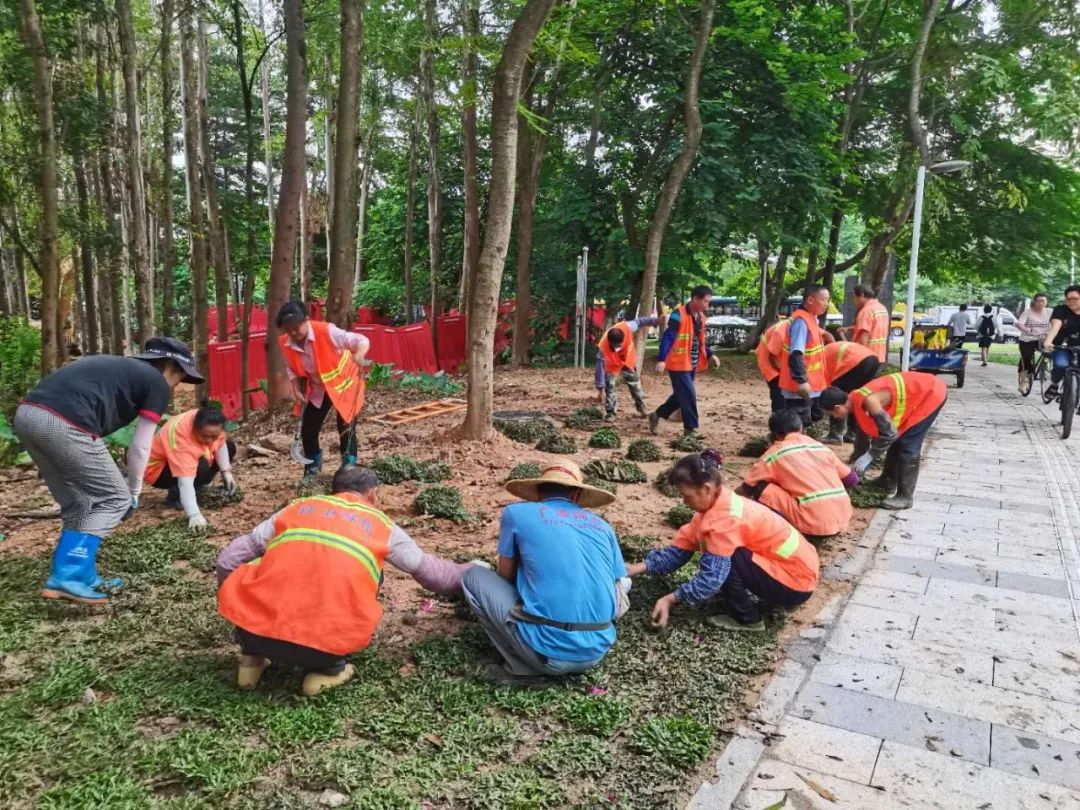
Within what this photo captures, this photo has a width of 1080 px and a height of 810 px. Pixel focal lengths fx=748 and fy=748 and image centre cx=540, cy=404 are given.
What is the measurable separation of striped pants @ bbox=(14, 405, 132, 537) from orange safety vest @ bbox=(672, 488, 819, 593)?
10.0ft

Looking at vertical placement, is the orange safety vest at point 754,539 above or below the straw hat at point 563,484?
below

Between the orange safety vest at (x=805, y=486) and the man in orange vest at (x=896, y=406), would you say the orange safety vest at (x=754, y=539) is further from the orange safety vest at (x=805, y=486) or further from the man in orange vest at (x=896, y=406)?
the man in orange vest at (x=896, y=406)

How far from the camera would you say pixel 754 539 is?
380cm

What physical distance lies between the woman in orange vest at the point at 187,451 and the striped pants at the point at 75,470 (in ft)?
4.11

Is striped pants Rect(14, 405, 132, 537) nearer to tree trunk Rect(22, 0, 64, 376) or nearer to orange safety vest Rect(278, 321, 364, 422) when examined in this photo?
orange safety vest Rect(278, 321, 364, 422)

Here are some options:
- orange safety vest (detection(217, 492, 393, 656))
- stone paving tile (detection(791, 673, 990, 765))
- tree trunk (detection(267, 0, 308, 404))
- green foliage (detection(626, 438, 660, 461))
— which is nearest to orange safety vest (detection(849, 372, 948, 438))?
green foliage (detection(626, 438, 660, 461))

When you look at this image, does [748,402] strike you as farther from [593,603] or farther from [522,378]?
[593,603]

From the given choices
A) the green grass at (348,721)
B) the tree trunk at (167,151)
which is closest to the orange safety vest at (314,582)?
the green grass at (348,721)

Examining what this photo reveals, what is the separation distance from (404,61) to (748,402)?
36.5ft

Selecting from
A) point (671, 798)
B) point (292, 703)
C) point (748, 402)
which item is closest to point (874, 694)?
point (671, 798)

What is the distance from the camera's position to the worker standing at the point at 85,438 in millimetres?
3820

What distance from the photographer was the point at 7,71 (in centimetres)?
875

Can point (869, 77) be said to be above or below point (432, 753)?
above

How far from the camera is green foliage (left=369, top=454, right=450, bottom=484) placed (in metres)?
6.45
